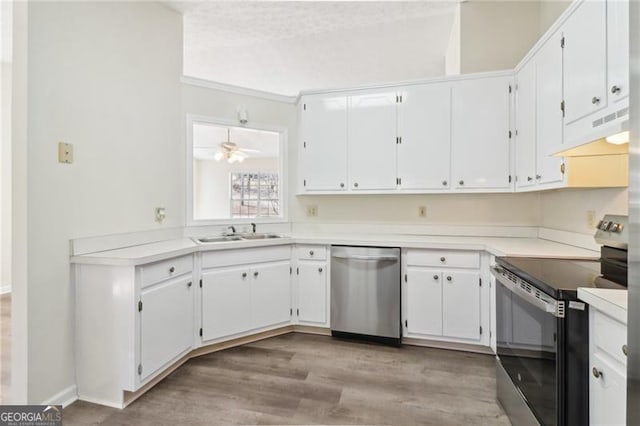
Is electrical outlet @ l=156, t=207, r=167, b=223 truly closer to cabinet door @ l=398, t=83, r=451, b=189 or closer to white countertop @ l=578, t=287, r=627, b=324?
cabinet door @ l=398, t=83, r=451, b=189

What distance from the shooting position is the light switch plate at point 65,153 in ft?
6.55

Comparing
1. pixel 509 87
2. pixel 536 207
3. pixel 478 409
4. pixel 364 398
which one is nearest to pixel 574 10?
pixel 509 87

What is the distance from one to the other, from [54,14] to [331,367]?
2.91 metres

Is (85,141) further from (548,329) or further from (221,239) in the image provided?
(548,329)

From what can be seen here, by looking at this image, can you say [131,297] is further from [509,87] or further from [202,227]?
[509,87]

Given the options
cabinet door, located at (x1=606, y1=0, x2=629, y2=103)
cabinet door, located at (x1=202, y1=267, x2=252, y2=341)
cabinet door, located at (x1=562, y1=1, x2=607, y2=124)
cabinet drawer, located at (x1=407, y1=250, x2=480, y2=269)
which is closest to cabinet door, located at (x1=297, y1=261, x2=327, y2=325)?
cabinet door, located at (x1=202, y1=267, x2=252, y2=341)

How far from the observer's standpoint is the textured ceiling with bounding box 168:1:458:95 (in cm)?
302

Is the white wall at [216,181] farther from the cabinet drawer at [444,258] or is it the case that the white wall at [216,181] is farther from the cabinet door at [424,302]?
the cabinet door at [424,302]

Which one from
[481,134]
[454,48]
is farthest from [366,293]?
[454,48]

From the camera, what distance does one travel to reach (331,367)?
243 cm

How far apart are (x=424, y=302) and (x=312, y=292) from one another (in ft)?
3.26

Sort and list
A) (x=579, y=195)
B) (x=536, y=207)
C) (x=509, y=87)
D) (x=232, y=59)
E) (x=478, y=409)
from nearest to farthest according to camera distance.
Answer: (x=478, y=409)
(x=579, y=195)
(x=509, y=87)
(x=536, y=207)
(x=232, y=59)

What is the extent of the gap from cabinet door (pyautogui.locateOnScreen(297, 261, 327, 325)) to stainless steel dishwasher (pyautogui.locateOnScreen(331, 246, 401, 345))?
10 centimetres

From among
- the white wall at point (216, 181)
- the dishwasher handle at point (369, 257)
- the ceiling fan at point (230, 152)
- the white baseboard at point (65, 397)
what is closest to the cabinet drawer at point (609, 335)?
the dishwasher handle at point (369, 257)
